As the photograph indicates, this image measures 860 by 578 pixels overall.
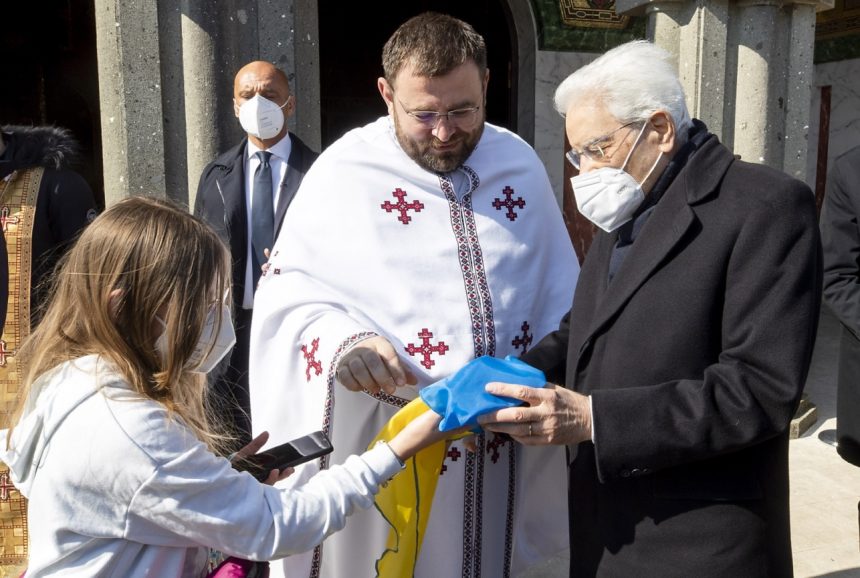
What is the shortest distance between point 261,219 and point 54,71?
18.5ft

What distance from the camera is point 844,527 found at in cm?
375

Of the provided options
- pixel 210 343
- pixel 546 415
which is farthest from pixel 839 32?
pixel 210 343

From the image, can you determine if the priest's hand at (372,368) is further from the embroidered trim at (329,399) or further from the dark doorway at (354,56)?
the dark doorway at (354,56)

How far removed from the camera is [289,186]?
369cm

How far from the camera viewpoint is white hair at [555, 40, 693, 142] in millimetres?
1689

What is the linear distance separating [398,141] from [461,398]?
95 cm

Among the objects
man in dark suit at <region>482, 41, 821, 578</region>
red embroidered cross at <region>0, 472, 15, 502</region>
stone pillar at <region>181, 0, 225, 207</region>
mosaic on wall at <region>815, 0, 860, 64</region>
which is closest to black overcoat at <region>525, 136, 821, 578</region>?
man in dark suit at <region>482, 41, 821, 578</region>

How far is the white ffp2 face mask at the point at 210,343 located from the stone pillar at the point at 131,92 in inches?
106

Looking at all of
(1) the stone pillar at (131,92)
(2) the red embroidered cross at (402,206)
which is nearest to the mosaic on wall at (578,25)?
(1) the stone pillar at (131,92)

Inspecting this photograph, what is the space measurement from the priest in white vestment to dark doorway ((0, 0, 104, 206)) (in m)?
6.24

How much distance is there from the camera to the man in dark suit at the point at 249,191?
3.66 m

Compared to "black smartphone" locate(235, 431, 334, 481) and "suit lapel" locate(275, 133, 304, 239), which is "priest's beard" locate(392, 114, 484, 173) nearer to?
"black smartphone" locate(235, 431, 334, 481)

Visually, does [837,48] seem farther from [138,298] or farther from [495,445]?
[138,298]

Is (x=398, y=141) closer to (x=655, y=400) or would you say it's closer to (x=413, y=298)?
(x=413, y=298)
